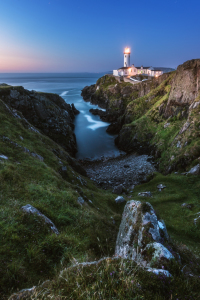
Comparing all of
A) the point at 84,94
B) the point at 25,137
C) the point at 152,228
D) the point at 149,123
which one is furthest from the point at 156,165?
the point at 84,94

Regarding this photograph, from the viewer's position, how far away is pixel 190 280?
172 inches

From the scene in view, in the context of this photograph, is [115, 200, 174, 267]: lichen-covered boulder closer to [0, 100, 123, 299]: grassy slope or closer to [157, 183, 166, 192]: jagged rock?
[0, 100, 123, 299]: grassy slope

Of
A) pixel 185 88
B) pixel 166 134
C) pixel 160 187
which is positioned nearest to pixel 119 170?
pixel 160 187

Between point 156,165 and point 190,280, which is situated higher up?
point 190,280

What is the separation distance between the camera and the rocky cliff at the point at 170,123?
3119 centimetres

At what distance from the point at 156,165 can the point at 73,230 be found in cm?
3217

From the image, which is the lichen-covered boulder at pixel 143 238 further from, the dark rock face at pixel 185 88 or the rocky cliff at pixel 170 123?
the dark rock face at pixel 185 88

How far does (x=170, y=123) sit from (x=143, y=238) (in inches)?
1728

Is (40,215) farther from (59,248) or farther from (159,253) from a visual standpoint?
(159,253)

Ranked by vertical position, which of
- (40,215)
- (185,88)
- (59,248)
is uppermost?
(185,88)

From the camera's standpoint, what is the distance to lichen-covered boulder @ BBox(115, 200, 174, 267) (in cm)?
559

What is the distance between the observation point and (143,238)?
6828 millimetres

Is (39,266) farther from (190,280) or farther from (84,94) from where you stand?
(84,94)

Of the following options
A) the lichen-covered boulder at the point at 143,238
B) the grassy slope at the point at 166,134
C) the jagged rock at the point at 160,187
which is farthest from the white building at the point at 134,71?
the lichen-covered boulder at the point at 143,238
